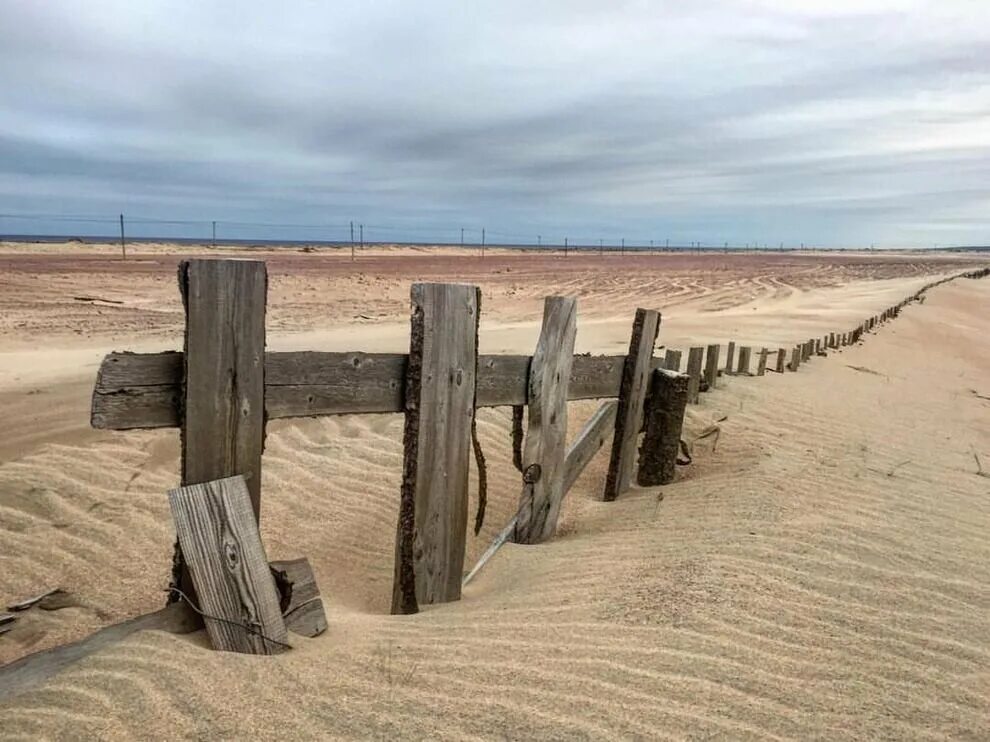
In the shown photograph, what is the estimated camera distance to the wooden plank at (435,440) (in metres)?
3.30

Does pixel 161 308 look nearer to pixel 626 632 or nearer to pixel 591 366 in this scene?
pixel 591 366

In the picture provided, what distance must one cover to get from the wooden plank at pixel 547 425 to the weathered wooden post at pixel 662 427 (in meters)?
1.26

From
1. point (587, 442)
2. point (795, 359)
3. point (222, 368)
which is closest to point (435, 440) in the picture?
point (222, 368)

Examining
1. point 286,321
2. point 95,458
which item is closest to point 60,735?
point 95,458

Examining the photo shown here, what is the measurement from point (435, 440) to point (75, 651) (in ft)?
5.41

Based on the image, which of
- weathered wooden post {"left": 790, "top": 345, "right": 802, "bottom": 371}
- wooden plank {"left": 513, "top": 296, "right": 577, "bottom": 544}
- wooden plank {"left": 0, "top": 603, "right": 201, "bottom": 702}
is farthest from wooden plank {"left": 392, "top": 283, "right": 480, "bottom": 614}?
weathered wooden post {"left": 790, "top": 345, "right": 802, "bottom": 371}

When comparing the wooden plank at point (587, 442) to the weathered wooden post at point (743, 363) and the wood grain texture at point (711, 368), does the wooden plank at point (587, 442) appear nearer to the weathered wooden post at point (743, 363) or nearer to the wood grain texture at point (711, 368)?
the wood grain texture at point (711, 368)

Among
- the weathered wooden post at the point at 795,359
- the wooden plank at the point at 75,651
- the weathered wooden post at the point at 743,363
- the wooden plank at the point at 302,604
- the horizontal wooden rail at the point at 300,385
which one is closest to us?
the wooden plank at the point at 75,651

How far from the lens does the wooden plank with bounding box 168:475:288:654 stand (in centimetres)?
265

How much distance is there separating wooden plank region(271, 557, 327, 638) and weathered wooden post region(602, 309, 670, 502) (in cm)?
271

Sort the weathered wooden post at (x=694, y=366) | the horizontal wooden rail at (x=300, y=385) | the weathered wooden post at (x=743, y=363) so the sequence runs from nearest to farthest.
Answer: the horizontal wooden rail at (x=300, y=385) < the weathered wooden post at (x=694, y=366) < the weathered wooden post at (x=743, y=363)

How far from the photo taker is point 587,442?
5.12m

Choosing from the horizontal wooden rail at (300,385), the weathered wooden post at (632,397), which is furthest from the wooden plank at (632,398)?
the horizontal wooden rail at (300,385)

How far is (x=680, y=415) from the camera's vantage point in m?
5.35
